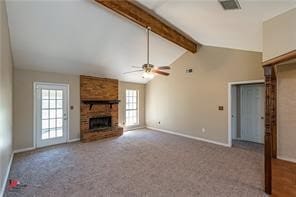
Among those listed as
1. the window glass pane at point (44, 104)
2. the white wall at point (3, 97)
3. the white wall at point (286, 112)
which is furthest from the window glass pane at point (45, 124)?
the white wall at point (286, 112)

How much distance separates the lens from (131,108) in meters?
8.48

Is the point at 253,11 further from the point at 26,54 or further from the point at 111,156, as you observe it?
the point at 26,54

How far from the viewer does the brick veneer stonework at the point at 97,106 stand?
6.46 metres

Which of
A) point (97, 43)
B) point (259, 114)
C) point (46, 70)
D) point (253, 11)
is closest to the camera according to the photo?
point (253, 11)

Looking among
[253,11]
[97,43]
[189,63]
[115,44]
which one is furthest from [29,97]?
[253,11]

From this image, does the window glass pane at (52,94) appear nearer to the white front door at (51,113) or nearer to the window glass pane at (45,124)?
the white front door at (51,113)

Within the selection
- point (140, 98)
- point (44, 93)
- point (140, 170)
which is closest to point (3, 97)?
point (140, 170)

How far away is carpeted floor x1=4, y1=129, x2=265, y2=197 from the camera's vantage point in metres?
2.93

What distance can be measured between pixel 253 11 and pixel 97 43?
3831mm

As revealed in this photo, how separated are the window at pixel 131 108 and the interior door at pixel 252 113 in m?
4.64

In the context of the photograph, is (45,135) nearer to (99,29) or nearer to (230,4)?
(99,29)

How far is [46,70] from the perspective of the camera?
18.3 ft

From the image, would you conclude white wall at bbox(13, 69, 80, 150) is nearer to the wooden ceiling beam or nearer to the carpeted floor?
the carpeted floor

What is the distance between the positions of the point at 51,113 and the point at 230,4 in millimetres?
5814
